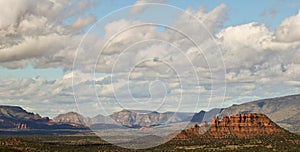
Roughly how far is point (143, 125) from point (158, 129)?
51.5 feet

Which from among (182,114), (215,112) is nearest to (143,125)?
(182,114)

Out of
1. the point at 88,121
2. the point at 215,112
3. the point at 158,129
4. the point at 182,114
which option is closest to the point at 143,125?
the point at 158,129

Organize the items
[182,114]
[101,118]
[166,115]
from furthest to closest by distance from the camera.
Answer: [166,115]
[182,114]
[101,118]

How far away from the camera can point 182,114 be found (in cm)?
7688

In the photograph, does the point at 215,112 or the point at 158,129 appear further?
the point at 158,129

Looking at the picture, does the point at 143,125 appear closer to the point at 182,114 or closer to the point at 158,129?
the point at 158,129

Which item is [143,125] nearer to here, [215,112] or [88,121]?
[215,112]

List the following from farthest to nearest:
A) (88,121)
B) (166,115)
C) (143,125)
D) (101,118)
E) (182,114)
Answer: (143,125)
(166,115)
(182,114)
(101,118)
(88,121)

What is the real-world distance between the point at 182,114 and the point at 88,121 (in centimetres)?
1999

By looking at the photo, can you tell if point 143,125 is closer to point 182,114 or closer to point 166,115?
point 166,115

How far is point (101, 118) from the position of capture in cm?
6669

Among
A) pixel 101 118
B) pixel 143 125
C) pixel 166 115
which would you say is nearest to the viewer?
pixel 101 118

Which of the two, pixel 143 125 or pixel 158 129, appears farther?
pixel 143 125

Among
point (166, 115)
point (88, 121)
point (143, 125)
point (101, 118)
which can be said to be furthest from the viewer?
point (143, 125)
